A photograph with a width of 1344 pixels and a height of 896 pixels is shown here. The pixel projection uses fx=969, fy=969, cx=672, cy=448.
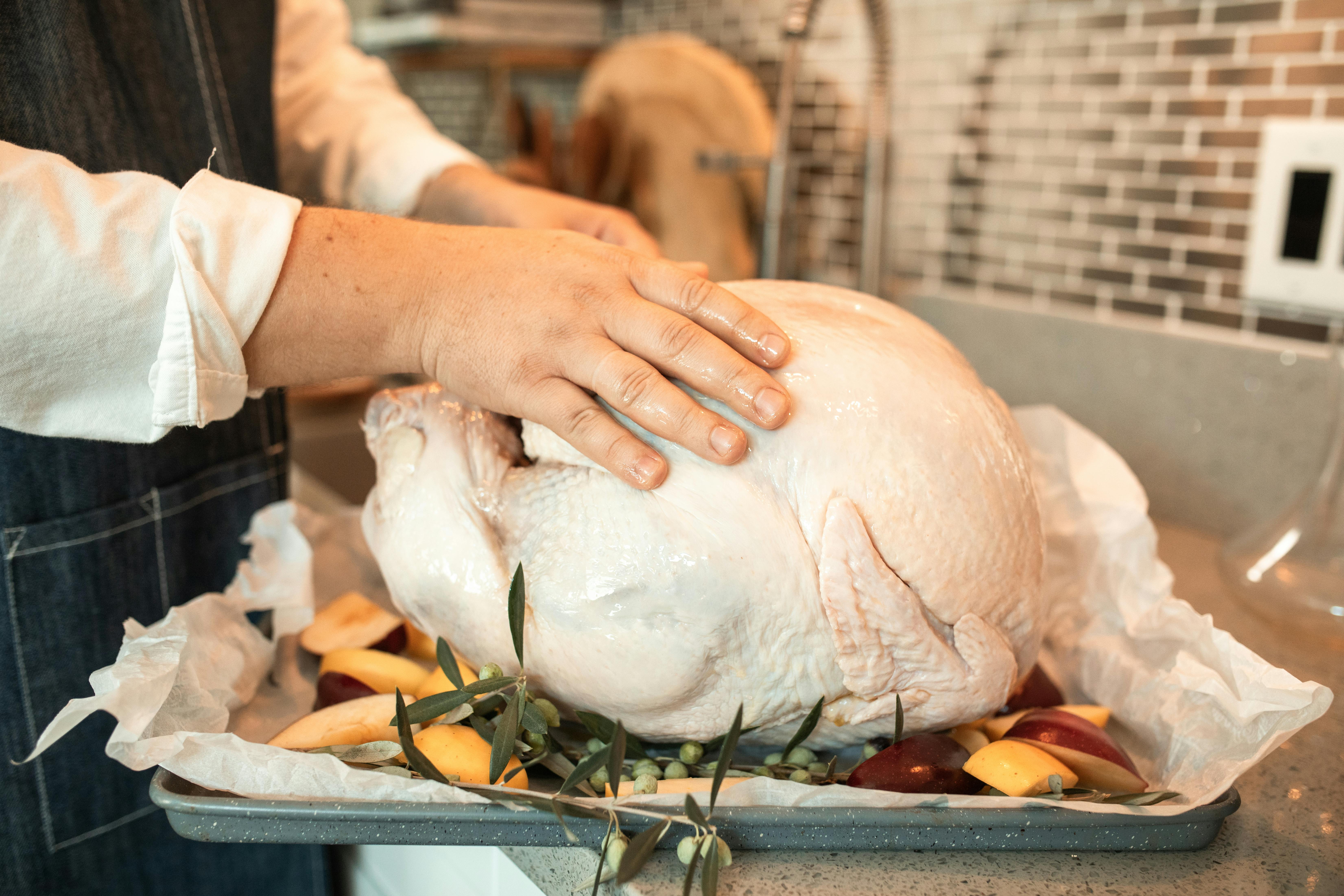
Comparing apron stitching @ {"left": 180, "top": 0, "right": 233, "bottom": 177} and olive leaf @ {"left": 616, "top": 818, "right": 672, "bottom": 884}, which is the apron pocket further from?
olive leaf @ {"left": 616, "top": 818, "right": 672, "bottom": 884}

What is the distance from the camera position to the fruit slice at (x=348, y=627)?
0.83 meters

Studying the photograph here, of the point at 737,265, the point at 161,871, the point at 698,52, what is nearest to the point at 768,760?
the point at 161,871

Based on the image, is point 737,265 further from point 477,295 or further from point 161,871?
point 161,871

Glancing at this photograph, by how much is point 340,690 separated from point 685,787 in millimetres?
301

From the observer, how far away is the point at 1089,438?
94 cm

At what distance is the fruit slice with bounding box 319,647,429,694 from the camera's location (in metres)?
0.77

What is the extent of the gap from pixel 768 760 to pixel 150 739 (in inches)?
16.1

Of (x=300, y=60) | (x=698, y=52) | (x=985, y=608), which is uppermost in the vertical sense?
(x=698, y=52)

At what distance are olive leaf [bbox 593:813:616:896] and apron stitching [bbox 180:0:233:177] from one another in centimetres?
72

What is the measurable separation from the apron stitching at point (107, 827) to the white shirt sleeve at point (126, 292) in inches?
17.3

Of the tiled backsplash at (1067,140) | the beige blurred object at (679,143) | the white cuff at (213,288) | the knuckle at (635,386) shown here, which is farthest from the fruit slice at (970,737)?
the beige blurred object at (679,143)

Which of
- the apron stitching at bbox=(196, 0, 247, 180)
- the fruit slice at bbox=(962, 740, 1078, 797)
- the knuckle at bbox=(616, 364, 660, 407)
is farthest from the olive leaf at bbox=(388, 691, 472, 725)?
the apron stitching at bbox=(196, 0, 247, 180)

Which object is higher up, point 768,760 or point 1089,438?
point 1089,438

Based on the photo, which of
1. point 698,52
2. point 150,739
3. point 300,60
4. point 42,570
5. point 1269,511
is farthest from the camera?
point 698,52
